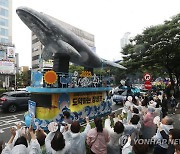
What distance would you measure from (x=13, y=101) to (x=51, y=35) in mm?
7020

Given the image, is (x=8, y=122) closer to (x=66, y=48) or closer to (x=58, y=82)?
(x=58, y=82)

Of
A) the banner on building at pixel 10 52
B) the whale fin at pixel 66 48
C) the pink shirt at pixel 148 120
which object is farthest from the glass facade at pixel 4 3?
the pink shirt at pixel 148 120

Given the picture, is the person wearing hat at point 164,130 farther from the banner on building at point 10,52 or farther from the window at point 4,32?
the window at point 4,32

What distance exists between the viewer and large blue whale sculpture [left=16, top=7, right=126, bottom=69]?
9.45 meters

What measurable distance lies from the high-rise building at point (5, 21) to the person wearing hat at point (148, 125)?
181ft

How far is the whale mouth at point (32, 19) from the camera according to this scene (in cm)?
933

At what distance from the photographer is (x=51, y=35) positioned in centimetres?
990

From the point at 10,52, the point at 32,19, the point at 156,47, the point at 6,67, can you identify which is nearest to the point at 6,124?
the point at 32,19

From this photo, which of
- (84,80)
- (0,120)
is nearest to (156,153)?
(84,80)

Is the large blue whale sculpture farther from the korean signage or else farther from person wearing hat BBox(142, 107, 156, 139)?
the korean signage

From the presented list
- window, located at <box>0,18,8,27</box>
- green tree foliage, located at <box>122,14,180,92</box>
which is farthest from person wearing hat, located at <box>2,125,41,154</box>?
window, located at <box>0,18,8,27</box>

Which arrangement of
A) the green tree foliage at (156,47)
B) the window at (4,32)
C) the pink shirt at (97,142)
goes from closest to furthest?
1. the pink shirt at (97,142)
2. the green tree foliage at (156,47)
3. the window at (4,32)

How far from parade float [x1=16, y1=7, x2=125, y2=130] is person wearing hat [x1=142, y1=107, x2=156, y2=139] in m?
3.88

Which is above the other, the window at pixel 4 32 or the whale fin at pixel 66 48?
the window at pixel 4 32
